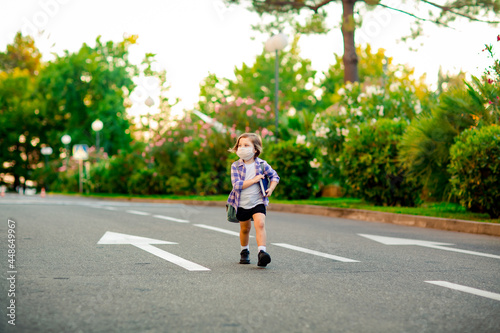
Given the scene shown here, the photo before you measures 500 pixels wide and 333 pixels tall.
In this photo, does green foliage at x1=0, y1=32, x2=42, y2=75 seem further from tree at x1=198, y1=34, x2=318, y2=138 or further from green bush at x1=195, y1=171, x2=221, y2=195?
green bush at x1=195, y1=171, x2=221, y2=195

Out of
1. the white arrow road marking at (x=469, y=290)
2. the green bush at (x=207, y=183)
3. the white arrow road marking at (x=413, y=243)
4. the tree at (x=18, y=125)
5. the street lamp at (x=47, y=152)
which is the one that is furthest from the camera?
the tree at (x=18, y=125)

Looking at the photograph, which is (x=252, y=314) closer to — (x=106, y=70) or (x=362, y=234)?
(x=362, y=234)

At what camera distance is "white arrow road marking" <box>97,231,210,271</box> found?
624 centimetres

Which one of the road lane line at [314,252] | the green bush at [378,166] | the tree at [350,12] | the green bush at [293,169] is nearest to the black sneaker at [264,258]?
the road lane line at [314,252]

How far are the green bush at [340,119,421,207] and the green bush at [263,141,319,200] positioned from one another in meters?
3.33

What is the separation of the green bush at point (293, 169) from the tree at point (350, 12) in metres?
5.22

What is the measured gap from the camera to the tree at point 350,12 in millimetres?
21516

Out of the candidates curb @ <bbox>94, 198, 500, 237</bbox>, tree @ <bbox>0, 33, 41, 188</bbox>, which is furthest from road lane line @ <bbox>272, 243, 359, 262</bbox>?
tree @ <bbox>0, 33, 41, 188</bbox>

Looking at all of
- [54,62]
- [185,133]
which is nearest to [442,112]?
[185,133]

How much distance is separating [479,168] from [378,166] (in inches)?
170

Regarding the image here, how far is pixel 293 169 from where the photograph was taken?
19.1m

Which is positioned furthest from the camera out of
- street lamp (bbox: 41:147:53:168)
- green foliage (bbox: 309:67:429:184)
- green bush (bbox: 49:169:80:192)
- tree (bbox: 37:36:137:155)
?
street lamp (bbox: 41:147:53:168)

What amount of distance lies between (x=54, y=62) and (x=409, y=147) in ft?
144

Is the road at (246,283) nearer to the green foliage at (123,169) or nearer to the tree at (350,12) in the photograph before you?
the tree at (350,12)
